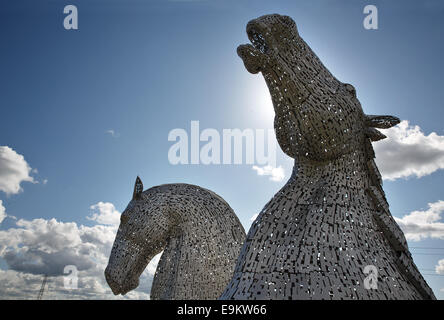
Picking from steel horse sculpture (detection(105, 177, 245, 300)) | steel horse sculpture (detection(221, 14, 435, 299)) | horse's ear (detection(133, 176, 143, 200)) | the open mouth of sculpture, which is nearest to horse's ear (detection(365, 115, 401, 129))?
steel horse sculpture (detection(221, 14, 435, 299))

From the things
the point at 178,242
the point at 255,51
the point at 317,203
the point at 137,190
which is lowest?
the point at 178,242

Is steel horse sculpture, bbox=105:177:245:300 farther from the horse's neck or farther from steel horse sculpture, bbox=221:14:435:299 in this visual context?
steel horse sculpture, bbox=221:14:435:299

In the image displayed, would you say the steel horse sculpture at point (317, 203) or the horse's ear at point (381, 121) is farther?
the horse's ear at point (381, 121)

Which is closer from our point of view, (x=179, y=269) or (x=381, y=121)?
(x=381, y=121)

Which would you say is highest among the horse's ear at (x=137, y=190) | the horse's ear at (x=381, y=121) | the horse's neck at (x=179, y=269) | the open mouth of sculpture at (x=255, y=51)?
the open mouth of sculpture at (x=255, y=51)

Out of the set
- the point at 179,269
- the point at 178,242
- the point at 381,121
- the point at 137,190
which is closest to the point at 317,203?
the point at 381,121

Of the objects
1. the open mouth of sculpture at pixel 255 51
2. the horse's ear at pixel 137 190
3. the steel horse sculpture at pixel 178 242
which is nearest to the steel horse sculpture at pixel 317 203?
the open mouth of sculpture at pixel 255 51

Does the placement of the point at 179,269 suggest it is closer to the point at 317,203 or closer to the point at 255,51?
the point at 317,203

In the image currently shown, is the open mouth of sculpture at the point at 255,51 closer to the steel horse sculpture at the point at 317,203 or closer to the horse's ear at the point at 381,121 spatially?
the steel horse sculpture at the point at 317,203

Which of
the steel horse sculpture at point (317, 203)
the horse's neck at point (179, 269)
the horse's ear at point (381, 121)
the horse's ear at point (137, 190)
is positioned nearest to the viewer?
the steel horse sculpture at point (317, 203)
